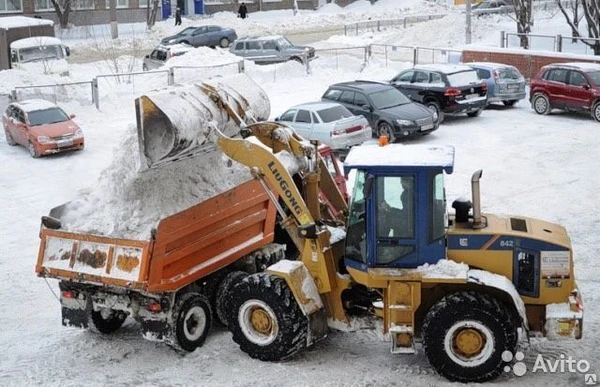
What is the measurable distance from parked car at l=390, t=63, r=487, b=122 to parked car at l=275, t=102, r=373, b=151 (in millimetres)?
3648

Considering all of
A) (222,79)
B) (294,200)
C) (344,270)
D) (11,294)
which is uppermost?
(222,79)

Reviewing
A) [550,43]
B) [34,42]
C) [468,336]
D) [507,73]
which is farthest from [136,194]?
[550,43]

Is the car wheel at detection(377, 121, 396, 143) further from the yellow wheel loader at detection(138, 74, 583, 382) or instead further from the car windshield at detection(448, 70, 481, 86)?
the yellow wheel loader at detection(138, 74, 583, 382)

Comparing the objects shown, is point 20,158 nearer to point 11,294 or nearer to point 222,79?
point 11,294

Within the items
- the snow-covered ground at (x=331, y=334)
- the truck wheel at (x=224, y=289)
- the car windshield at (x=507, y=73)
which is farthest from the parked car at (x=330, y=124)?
the truck wheel at (x=224, y=289)

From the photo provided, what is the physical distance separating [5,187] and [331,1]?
1896 inches

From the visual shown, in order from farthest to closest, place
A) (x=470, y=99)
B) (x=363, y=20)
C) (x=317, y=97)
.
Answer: (x=363, y=20), (x=317, y=97), (x=470, y=99)

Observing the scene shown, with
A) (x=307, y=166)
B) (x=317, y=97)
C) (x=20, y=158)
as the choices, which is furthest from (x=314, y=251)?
(x=317, y=97)

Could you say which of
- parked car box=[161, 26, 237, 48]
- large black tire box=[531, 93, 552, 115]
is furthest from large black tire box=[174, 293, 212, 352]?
parked car box=[161, 26, 237, 48]

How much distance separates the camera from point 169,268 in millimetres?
10656

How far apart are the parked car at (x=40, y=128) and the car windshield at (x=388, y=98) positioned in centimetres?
793

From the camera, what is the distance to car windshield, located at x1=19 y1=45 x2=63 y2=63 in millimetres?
35125
